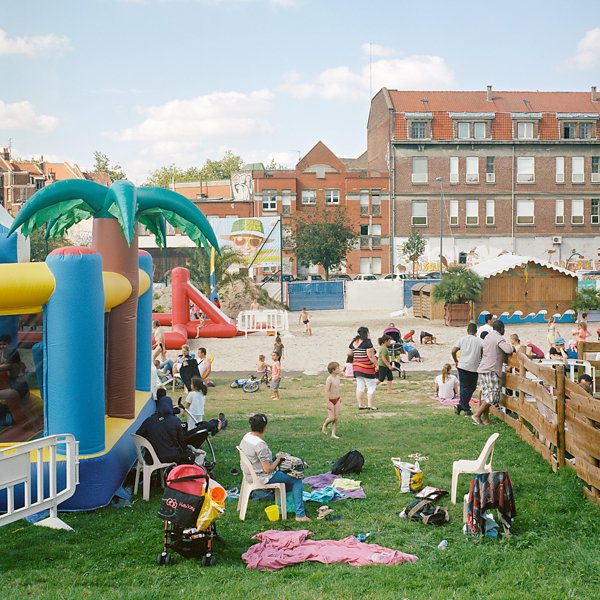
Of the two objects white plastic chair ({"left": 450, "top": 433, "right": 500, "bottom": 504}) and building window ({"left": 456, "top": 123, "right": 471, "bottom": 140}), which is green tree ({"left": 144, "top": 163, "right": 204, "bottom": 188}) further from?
white plastic chair ({"left": 450, "top": 433, "right": 500, "bottom": 504})

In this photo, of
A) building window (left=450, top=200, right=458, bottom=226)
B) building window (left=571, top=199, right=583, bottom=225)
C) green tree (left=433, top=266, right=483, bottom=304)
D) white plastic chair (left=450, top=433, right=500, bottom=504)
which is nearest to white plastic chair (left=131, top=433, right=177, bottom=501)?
white plastic chair (left=450, top=433, right=500, bottom=504)

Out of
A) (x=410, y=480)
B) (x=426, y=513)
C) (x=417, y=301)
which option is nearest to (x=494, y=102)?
(x=417, y=301)

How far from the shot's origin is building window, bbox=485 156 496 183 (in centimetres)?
6006

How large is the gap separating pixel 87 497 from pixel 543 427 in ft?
18.1

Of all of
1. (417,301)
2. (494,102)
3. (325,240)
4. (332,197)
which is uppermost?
(494,102)

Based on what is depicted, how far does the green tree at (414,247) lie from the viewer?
190 feet

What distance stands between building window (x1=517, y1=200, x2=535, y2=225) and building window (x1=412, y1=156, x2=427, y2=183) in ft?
24.5

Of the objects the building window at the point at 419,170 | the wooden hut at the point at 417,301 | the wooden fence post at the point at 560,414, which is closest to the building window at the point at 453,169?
the building window at the point at 419,170

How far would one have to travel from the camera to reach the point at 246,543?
7336mm

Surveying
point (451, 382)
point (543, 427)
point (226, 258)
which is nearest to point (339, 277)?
point (226, 258)

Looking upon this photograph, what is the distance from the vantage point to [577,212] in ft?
198

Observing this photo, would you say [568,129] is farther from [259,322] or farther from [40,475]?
[40,475]

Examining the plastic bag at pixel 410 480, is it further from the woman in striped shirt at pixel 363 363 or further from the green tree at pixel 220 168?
the green tree at pixel 220 168

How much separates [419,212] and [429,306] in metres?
24.5
